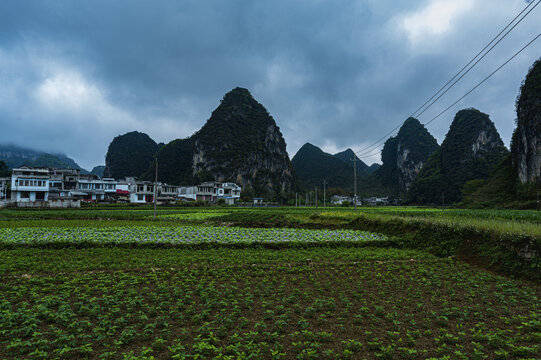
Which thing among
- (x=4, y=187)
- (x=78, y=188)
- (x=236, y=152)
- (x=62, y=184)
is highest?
(x=236, y=152)

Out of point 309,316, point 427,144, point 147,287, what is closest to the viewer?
point 309,316

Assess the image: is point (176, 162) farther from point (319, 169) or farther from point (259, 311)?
point (259, 311)

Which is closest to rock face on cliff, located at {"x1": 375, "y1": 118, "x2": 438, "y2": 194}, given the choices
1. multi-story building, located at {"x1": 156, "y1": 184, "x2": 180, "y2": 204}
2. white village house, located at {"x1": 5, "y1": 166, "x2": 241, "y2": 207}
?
white village house, located at {"x1": 5, "y1": 166, "x2": 241, "y2": 207}

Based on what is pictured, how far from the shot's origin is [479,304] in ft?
23.2

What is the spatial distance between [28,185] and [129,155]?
239 feet

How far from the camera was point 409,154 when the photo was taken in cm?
13612

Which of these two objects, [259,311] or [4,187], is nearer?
[259,311]

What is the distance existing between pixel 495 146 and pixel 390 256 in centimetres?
10893

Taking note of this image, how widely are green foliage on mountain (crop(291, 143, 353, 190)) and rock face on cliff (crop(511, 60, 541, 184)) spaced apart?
8159 centimetres

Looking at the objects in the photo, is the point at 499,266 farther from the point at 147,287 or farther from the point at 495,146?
the point at 495,146

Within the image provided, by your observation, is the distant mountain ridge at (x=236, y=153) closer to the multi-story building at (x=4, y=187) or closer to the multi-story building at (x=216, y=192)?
the multi-story building at (x=216, y=192)

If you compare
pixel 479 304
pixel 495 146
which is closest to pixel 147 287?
pixel 479 304

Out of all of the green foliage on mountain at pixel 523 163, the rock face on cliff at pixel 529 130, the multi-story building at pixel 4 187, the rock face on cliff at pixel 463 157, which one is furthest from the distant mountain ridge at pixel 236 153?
the rock face on cliff at pixel 529 130

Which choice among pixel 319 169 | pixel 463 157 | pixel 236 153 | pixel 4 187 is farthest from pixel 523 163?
pixel 4 187
